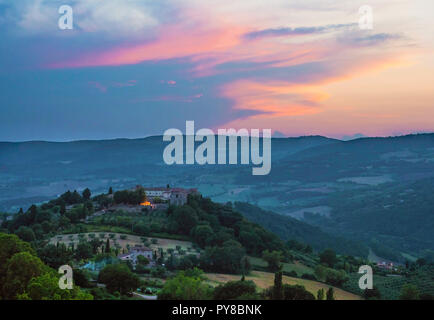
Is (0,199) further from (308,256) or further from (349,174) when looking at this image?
(308,256)

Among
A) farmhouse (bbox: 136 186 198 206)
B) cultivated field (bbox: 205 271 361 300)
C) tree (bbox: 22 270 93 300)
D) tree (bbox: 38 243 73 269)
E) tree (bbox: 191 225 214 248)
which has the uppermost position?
farmhouse (bbox: 136 186 198 206)

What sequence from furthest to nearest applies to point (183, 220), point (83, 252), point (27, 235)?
1. point (183, 220)
2. point (27, 235)
3. point (83, 252)

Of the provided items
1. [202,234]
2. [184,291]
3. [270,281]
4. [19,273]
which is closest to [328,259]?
[202,234]

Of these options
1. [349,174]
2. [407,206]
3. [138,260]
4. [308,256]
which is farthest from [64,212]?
[349,174]

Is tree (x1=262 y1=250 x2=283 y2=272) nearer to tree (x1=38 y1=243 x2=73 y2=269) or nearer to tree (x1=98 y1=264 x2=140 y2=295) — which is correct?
tree (x1=38 y1=243 x2=73 y2=269)

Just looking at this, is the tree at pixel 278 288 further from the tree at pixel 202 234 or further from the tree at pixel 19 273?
the tree at pixel 202 234

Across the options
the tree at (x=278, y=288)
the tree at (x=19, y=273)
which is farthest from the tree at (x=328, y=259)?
the tree at (x=19, y=273)

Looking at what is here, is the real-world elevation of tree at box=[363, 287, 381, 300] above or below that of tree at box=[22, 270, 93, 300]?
below

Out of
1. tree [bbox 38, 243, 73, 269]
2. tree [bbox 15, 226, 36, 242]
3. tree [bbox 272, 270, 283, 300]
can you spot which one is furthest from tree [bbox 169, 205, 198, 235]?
tree [bbox 272, 270, 283, 300]

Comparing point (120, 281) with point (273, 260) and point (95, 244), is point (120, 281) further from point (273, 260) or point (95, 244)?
point (273, 260)
